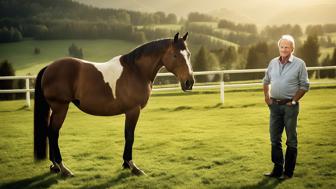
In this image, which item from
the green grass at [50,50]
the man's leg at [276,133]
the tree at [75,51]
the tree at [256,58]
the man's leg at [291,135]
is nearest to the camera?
the man's leg at [291,135]

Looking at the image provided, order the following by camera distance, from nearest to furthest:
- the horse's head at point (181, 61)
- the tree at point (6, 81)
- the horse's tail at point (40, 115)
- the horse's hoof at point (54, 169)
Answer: the horse's head at point (181, 61) → the horse's tail at point (40, 115) → the horse's hoof at point (54, 169) → the tree at point (6, 81)

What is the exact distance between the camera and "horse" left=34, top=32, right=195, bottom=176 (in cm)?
552

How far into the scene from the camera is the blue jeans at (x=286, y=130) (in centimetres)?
509

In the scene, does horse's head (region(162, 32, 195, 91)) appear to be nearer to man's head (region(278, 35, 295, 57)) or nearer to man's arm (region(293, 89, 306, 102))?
man's head (region(278, 35, 295, 57))

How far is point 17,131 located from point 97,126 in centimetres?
210

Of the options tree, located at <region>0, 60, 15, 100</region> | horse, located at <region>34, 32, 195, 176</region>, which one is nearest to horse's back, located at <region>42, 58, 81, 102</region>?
horse, located at <region>34, 32, 195, 176</region>

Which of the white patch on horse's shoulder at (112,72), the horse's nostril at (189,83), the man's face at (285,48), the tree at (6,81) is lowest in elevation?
the tree at (6,81)

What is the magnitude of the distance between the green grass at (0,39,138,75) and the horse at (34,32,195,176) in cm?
6266

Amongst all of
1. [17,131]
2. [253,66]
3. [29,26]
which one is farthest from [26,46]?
[17,131]

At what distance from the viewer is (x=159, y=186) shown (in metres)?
5.08

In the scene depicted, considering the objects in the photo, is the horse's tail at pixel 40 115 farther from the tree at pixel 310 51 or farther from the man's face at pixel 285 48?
the tree at pixel 310 51

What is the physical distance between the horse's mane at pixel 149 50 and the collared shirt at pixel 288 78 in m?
1.67

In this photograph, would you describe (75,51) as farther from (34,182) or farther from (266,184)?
(266,184)

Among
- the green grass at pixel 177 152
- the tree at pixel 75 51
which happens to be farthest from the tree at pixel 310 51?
the green grass at pixel 177 152
